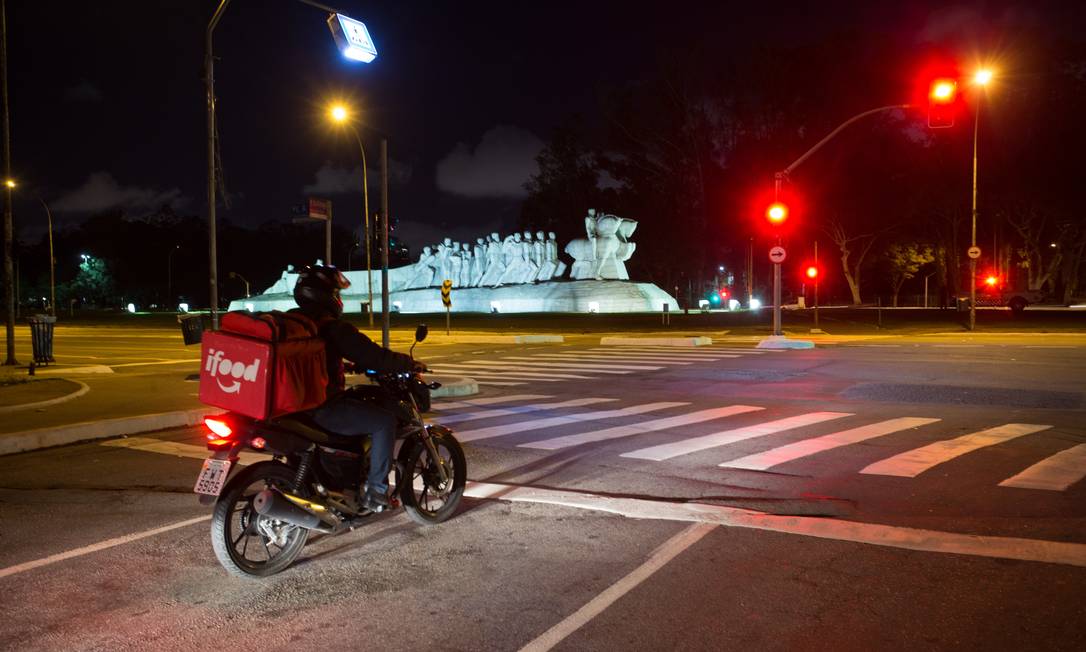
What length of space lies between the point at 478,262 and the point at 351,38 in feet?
162

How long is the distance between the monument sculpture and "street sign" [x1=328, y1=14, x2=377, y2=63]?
1337 inches

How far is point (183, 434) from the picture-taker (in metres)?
10.4

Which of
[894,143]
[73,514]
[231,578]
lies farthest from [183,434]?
[894,143]

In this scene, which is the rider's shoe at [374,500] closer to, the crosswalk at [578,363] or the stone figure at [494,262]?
the crosswalk at [578,363]

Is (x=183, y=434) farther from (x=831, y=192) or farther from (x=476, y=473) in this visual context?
(x=831, y=192)

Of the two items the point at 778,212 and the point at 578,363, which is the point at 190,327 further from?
the point at 778,212

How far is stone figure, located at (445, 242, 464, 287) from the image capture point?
64.8 metres

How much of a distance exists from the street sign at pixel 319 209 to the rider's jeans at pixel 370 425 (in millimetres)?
13803

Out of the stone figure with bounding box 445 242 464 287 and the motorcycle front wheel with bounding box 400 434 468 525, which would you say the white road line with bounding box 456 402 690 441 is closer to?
the motorcycle front wheel with bounding box 400 434 468 525

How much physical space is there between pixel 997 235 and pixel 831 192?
16.2 metres

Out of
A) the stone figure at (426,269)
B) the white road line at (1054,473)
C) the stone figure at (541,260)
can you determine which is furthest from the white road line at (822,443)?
the stone figure at (426,269)

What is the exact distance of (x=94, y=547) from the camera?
5.59 metres

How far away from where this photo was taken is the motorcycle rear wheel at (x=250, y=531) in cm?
485

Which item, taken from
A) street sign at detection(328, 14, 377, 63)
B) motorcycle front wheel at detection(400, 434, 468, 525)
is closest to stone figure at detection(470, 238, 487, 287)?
street sign at detection(328, 14, 377, 63)
